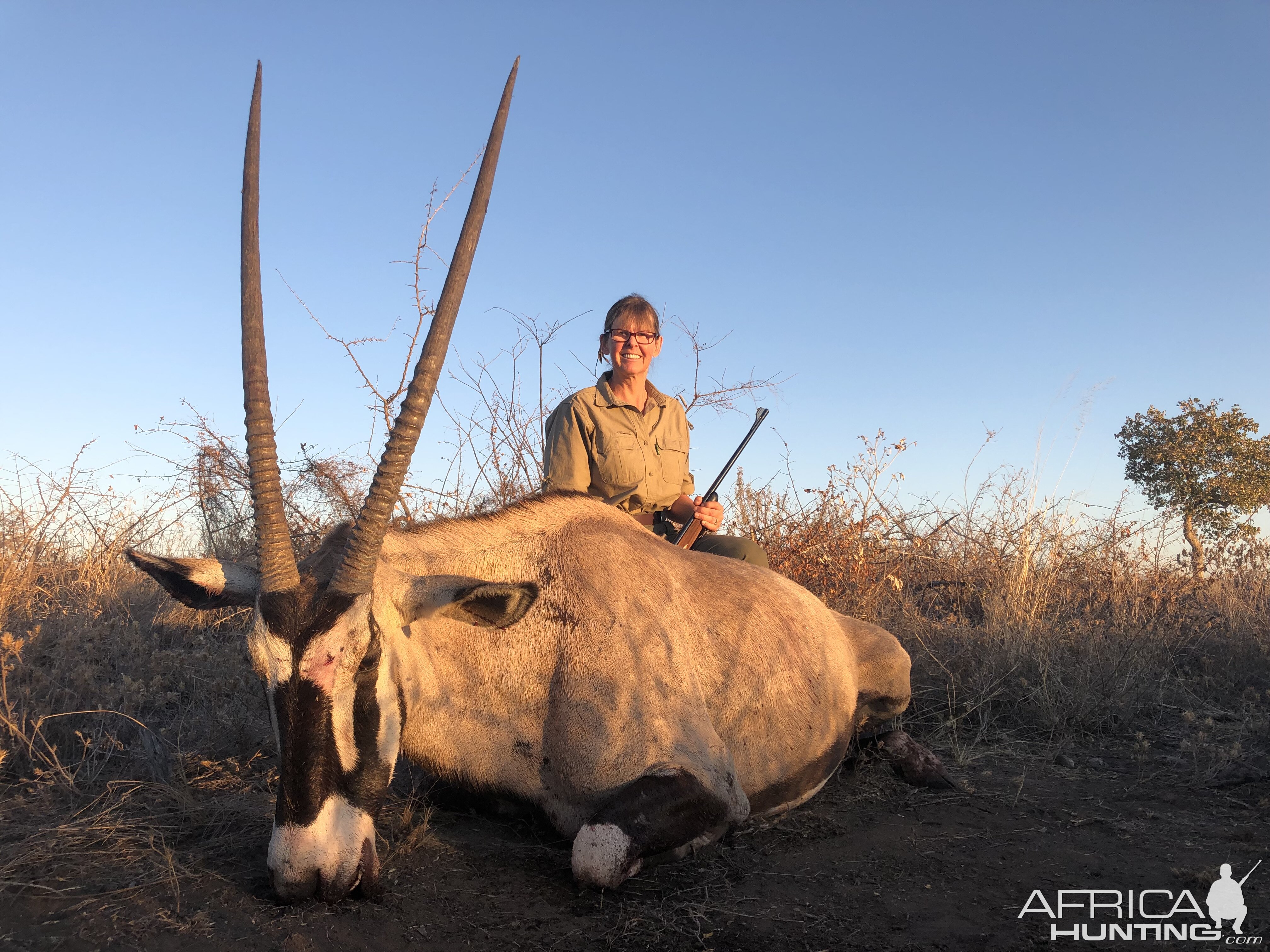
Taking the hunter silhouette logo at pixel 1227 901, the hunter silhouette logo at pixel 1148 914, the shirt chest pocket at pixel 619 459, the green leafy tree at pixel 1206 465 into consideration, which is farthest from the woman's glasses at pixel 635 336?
the green leafy tree at pixel 1206 465

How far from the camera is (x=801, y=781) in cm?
511

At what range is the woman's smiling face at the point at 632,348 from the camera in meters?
6.81

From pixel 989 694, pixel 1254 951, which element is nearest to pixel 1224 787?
pixel 989 694

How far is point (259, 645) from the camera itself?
340 cm

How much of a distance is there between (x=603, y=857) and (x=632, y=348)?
4.03 metres

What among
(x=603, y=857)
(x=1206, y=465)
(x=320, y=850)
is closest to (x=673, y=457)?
(x=603, y=857)

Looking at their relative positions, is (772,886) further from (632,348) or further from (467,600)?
(632,348)

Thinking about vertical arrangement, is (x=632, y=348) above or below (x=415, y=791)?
above

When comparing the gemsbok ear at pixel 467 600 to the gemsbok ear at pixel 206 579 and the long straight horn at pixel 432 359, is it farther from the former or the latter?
the gemsbok ear at pixel 206 579

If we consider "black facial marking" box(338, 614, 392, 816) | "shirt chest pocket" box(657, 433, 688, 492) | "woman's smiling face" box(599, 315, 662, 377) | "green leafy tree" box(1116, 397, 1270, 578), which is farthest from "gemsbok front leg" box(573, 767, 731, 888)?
"green leafy tree" box(1116, 397, 1270, 578)

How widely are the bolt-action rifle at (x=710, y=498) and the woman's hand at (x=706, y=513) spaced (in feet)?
0.14

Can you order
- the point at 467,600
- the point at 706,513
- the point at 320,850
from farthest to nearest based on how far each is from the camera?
the point at 706,513 < the point at 467,600 < the point at 320,850

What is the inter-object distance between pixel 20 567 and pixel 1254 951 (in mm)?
9195

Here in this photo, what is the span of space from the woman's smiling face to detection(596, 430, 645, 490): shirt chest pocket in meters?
0.51
